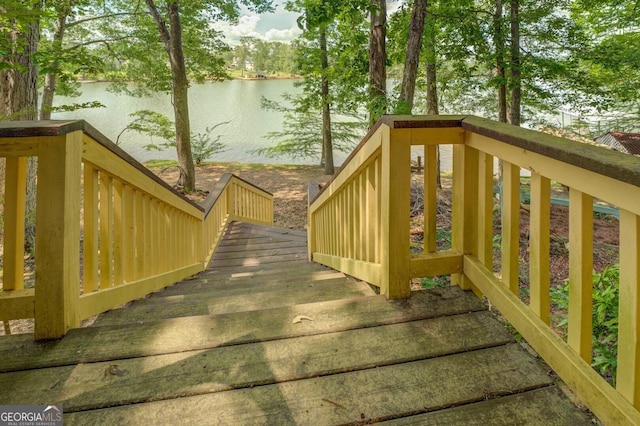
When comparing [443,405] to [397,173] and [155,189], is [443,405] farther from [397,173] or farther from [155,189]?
[155,189]

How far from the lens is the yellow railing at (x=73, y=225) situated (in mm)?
1422

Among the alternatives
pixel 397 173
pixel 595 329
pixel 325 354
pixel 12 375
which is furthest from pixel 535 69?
pixel 12 375

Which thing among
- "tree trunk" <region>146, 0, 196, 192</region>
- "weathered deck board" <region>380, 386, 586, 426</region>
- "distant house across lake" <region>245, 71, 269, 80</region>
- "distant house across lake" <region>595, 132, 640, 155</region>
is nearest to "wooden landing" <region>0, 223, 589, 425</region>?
"weathered deck board" <region>380, 386, 586, 426</region>

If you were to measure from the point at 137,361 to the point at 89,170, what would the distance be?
884 millimetres

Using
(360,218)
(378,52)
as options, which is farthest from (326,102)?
(360,218)

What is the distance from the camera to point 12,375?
1.25 metres

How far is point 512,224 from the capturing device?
4.80 feet

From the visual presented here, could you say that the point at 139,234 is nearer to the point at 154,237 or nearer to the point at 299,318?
the point at 154,237

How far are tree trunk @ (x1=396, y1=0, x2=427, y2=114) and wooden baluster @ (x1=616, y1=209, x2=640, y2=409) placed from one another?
3878 millimetres

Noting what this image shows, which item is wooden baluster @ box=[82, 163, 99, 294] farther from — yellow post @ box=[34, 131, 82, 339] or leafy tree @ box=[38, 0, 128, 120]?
leafy tree @ box=[38, 0, 128, 120]

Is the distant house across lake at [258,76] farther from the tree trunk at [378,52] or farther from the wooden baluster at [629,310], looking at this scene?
the wooden baluster at [629,310]

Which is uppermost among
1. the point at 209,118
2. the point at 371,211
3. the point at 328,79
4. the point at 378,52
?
the point at 209,118

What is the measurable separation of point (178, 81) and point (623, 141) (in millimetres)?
17685

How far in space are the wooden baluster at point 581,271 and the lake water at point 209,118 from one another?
511 inches
